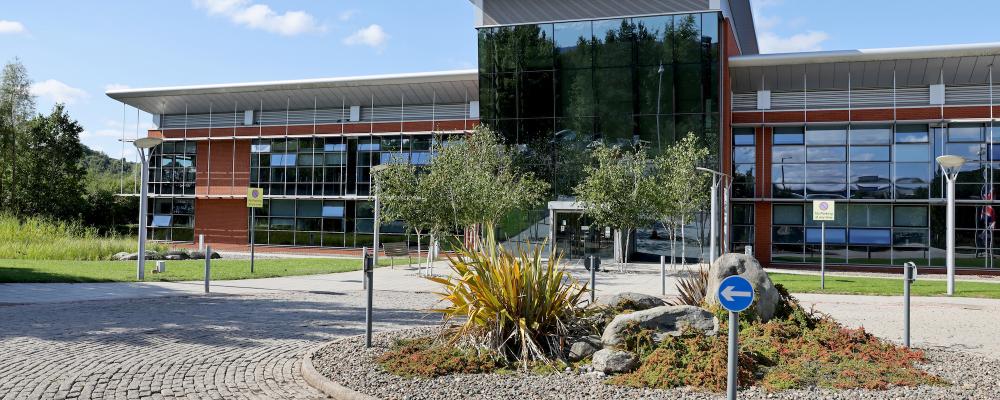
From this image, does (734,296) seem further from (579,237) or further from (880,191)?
(880,191)

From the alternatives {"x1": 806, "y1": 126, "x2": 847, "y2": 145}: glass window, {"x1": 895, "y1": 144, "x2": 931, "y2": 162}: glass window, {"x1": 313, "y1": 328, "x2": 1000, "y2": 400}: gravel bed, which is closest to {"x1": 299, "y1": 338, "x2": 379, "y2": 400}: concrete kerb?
{"x1": 313, "y1": 328, "x2": 1000, "y2": 400}: gravel bed

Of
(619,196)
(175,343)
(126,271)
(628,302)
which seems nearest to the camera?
(175,343)

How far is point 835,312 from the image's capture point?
13.9m

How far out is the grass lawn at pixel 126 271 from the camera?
1803cm

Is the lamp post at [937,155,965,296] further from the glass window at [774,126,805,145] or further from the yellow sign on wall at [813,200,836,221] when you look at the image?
the glass window at [774,126,805,145]

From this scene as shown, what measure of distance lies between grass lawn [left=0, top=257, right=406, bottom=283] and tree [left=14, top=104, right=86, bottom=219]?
20647mm

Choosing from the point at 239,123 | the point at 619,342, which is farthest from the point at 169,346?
the point at 239,123

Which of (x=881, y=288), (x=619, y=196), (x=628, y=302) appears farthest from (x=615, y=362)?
(x=619, y=196)

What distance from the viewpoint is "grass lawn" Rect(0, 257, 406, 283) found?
18.0 m

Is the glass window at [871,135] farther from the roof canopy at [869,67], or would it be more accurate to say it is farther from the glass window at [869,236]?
the glass window at [869,236]

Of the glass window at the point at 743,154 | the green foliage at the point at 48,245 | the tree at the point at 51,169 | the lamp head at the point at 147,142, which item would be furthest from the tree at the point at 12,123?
the glass window at the point at 743,154

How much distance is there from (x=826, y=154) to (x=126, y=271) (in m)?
27.1

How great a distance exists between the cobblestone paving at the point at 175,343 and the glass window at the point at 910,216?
24.2 m

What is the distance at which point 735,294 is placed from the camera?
5395 mm
